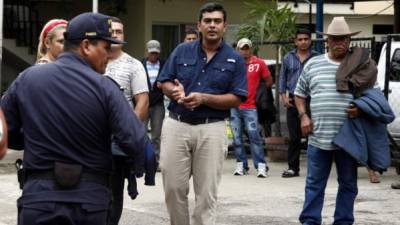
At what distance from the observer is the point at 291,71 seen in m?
11.6

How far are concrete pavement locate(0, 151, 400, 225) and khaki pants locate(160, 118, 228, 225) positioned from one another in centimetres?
178

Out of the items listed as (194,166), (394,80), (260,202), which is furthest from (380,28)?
(194,166)

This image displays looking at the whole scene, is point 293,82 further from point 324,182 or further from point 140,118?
point 140,118

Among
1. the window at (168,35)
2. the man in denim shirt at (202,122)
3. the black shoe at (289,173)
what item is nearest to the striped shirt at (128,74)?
the man in denim shirt at (202,122)

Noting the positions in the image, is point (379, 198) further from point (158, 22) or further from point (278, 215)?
point (158, 22)

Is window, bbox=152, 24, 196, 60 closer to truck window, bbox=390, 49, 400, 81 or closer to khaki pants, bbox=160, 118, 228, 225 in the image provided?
truck window, bbox=390, 49, 400, 81

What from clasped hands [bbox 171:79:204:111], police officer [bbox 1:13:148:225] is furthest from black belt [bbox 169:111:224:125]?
police officer [bbox 1:13:148:225]

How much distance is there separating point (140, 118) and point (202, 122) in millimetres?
479

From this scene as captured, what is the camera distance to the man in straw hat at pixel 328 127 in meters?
7.32

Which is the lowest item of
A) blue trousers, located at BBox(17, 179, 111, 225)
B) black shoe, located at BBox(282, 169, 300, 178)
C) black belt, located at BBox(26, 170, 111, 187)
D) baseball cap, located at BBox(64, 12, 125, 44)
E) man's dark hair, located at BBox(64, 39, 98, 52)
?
black shoe, located at BBox(282, 169, 300, 178)

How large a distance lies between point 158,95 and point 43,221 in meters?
8.09

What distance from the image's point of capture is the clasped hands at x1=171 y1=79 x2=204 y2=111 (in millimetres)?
6336

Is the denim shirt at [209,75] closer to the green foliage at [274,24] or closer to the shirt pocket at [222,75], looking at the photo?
the shirt pocket at [222,75]

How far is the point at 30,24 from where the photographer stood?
21.4 m
